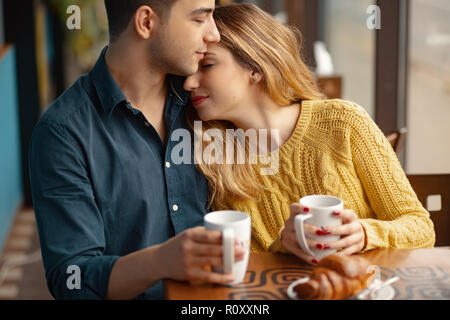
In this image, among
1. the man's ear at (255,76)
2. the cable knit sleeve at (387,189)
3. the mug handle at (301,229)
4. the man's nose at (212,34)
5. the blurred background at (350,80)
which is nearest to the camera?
the mug handle at (301,229)

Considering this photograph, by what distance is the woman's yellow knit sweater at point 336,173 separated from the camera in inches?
62.5

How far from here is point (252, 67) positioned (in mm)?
1695

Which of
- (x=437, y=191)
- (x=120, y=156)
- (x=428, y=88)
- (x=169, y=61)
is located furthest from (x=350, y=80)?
(x=120, y=156)

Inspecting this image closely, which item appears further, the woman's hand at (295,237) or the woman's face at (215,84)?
the woman's face at (215,84)

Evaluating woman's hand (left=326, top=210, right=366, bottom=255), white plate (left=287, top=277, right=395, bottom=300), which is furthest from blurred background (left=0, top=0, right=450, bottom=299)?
white plate (left=287, top=277, right=395, bottom=300)

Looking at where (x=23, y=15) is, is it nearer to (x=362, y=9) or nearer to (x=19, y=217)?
(x=19, y=217)

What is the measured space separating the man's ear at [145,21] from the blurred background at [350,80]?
0.18 meters

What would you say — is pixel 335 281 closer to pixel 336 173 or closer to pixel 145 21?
pixel 336 173

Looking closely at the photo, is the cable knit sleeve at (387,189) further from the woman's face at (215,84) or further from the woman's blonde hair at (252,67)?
the woman's face at (215,84)

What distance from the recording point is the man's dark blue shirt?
4.42 ft

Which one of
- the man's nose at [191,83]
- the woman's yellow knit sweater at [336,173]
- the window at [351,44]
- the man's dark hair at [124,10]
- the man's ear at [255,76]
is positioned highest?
the window at [351,44]

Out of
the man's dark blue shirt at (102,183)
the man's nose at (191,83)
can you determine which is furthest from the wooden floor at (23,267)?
the man's nose at (191,83)

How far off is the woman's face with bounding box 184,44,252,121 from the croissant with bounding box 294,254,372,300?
2.04 feet

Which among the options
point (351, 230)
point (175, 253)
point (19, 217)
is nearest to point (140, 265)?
point (175, 253)
